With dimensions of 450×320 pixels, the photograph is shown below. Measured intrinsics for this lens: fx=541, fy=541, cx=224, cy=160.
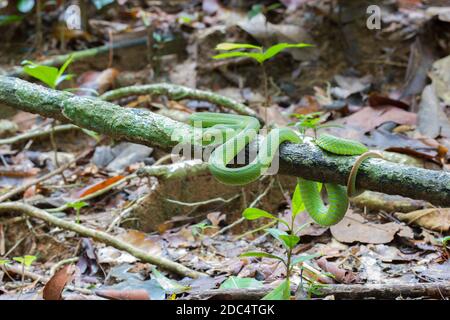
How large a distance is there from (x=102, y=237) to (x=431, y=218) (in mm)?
2091

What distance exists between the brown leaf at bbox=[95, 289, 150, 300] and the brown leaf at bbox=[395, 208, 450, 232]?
1.74 meters

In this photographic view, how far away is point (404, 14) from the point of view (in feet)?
19.3

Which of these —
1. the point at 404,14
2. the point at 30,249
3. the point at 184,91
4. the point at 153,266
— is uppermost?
the point at 404,14

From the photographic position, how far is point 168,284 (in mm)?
2887

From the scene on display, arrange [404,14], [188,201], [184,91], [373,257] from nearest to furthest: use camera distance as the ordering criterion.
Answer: [373,257] < [188,201] < [184,91] < [404,14]

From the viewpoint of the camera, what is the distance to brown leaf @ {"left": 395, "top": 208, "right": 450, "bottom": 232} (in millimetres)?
3291

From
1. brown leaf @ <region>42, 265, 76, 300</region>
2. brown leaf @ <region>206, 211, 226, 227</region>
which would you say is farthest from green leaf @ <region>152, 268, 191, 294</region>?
brown leaf @ <region>206, 211, 226, 227</region>

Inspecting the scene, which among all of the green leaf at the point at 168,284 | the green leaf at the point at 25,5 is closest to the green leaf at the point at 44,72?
the green leaf at the point at 168,284

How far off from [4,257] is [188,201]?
1380 millimetres

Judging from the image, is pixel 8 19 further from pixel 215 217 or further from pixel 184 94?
pixel 215 217

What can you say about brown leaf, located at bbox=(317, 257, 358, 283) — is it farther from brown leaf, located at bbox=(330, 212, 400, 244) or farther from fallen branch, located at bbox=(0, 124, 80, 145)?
fallen branch, located at bbox=(0, 124, 80, 145)

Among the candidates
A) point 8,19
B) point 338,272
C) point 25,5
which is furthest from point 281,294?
point 8,19
